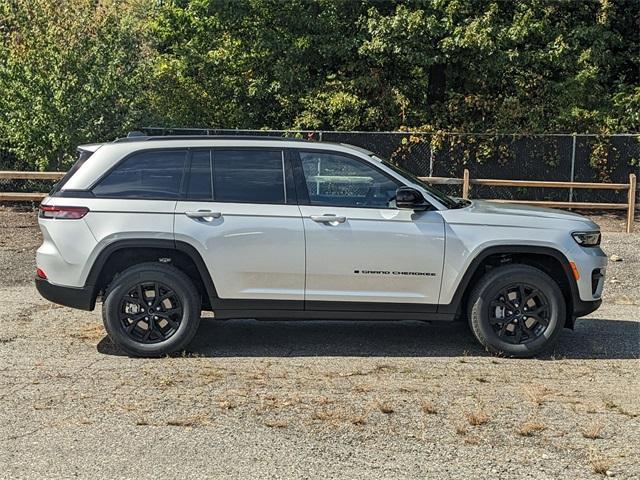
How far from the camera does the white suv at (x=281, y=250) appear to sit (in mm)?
6875

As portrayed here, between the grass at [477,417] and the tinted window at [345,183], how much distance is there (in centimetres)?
213

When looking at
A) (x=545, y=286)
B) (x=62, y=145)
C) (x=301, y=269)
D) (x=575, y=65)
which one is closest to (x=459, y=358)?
(x=545, y=286)

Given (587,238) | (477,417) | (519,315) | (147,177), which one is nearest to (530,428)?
(477,417)

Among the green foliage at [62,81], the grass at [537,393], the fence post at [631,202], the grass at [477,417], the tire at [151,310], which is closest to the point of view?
the grass at [477,417]

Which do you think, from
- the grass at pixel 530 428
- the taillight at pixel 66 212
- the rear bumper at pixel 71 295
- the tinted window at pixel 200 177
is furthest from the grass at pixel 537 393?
the taillight at pixel 66 212

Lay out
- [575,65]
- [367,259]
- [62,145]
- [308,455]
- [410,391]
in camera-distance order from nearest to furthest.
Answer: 1. [308,455]
2. [410,391]
3. [367,259]
4. [62,145]
5. [575,65]

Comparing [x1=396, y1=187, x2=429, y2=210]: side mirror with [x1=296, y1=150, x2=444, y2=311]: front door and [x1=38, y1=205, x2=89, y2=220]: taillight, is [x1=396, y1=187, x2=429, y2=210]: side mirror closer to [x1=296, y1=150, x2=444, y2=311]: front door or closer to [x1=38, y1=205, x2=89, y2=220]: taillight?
[x1=296, y1=150, x2=444, y2=311]: front door

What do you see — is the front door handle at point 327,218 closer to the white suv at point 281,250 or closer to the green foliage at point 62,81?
the white suv at point 281,250

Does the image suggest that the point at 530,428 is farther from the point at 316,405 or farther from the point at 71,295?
the point at 71,295

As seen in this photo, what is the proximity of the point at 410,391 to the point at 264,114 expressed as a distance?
16.1 m

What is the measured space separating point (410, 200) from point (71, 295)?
117 inches

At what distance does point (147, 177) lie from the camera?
707 centimetres

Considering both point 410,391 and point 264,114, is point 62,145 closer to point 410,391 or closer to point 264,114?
point 264,114

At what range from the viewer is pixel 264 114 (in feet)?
70.1
